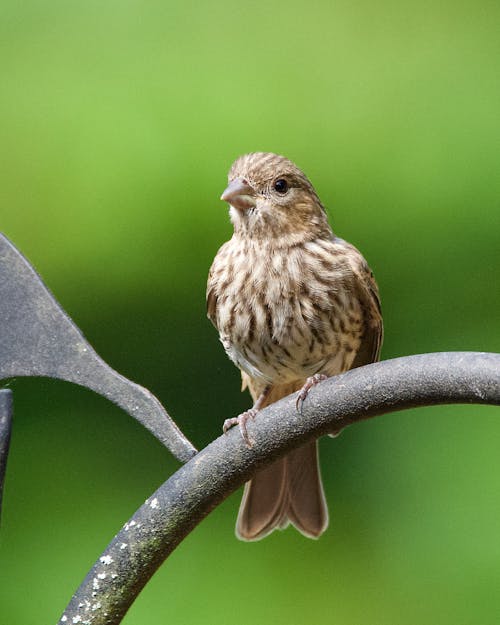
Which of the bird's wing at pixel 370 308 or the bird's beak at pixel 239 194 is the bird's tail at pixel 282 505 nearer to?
the bird's wing at pixel 370 308

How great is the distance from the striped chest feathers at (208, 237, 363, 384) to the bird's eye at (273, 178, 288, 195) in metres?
0.13

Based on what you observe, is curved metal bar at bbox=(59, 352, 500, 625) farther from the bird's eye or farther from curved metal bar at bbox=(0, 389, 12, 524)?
the bird's eye

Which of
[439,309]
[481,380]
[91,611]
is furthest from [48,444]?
[481,380]

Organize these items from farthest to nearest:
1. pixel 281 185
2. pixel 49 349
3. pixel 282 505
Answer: pixel 281 185
pixel 282 505
pixel 49 349

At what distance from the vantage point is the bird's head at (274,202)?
272cm

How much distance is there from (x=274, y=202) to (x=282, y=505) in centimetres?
67

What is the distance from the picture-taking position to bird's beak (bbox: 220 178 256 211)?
2676 millimetres

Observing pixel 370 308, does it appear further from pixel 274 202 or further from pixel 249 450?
pixel 249 450

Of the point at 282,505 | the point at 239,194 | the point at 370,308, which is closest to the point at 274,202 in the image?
the point at 239,194

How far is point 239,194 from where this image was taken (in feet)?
8.91

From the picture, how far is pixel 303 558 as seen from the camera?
2846 mm

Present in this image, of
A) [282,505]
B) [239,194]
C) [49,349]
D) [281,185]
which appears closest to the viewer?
[49,349]

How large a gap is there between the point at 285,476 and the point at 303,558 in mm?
239

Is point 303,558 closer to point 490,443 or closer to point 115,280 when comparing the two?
point 490,443
